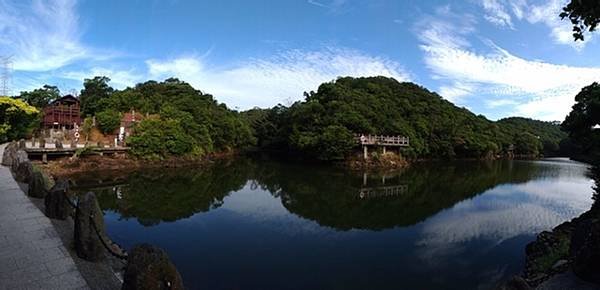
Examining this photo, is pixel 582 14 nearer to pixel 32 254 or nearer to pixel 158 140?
pixel 32 254

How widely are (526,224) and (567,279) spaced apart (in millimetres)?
10389

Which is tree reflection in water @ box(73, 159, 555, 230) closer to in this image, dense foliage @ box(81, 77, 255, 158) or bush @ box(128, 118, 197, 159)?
bush @ box(128, 118, 197, 159)

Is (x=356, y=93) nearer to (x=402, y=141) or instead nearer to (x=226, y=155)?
(x=402, y=141)

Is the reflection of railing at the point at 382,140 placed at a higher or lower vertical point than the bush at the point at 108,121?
lower

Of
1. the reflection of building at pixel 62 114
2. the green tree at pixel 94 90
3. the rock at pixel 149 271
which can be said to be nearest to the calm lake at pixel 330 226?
the rock at pixel 149 271

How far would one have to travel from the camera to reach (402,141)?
4091 cm

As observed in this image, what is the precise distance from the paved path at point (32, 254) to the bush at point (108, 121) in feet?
87.8

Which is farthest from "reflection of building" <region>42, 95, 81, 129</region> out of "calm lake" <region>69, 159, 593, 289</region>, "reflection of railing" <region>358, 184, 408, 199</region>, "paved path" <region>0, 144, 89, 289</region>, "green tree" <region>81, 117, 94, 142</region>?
"paved path" <region>0, 144, 89, 289</region>

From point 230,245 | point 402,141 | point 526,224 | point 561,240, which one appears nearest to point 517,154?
point 402,141

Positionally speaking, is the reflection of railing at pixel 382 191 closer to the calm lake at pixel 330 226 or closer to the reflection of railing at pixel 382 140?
the calm lake at pixel 330 226

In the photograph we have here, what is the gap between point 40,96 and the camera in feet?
145

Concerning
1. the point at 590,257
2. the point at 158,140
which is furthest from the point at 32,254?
the point at 158,140

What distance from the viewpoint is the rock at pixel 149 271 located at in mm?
4023

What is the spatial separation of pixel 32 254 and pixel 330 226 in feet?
33.6
